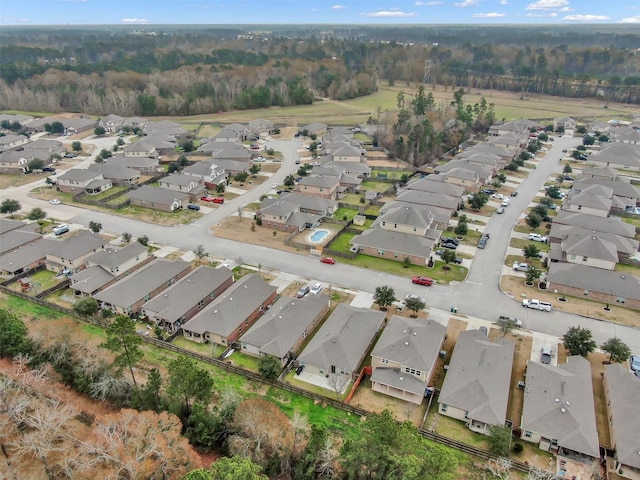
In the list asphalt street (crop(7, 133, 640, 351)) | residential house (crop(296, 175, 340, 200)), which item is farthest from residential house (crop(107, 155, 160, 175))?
residential house (crop(296, 175, 340, 200))

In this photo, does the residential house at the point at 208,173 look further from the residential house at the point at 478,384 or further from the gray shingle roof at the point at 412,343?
the residential house at the point at 478,384

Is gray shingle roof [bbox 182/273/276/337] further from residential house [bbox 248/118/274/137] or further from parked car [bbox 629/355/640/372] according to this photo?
residential house [bbox 248/118/274/137]

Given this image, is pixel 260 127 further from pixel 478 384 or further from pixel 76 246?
pixel 478 384

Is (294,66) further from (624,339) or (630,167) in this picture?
(624,339)

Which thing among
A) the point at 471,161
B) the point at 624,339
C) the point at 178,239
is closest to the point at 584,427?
the point at 624,339

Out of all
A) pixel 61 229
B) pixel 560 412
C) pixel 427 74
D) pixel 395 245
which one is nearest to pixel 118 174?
pixel 61 229
